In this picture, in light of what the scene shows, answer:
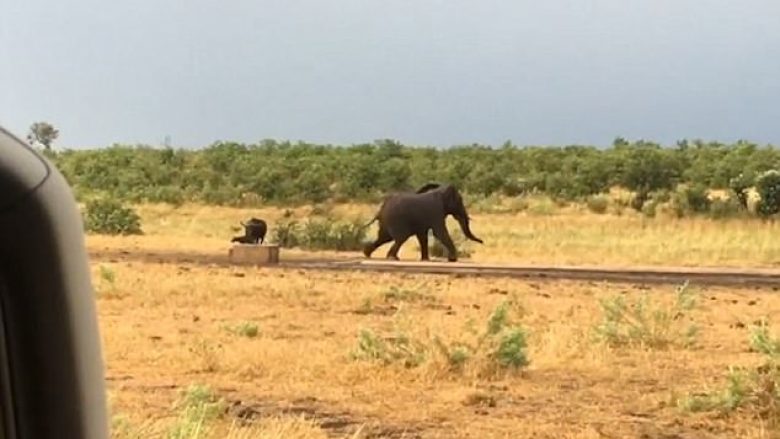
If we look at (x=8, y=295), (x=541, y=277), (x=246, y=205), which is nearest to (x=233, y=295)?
(x=541, y=277)

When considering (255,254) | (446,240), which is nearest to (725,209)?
(446,240)

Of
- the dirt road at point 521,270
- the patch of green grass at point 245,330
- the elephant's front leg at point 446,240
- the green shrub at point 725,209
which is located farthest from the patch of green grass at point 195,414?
the green shrub at point 725,209

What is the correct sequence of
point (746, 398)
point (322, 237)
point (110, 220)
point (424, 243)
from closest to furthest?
point (746, 398), point (424, 243), point (322, 237), point (110, 220)

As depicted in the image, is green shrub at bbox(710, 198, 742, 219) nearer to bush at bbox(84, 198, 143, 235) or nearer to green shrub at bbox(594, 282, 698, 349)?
bush at bbox(84, 198, 143, 235)

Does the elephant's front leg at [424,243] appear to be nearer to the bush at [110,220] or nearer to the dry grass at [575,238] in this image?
the dry grass at [575,238]

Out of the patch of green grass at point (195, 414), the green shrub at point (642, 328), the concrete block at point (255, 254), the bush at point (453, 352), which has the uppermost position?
the patch of green grass at point (195, 414)

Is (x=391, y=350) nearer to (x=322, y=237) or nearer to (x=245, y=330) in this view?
(x=245, y=330)

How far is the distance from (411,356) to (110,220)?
31185 mm

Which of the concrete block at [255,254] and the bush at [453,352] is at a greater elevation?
the bush at [453,352]

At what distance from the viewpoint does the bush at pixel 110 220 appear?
43.3 meters

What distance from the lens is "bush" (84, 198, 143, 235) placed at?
43.3 m

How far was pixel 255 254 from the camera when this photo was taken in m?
28.8

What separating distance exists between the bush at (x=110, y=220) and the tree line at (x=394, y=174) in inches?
782

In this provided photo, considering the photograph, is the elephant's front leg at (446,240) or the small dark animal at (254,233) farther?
the small dark animal at (254,233)
